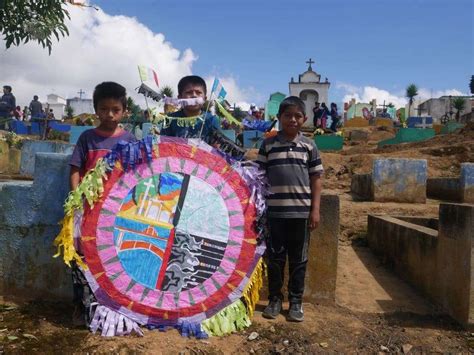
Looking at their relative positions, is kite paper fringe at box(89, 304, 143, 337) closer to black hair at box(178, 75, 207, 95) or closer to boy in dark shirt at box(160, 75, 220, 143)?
boy in dark shirt at box(160, 75, 220, 143)

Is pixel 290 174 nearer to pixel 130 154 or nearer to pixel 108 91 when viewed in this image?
pixel 130 154

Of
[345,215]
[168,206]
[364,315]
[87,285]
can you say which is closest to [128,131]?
[168,206]

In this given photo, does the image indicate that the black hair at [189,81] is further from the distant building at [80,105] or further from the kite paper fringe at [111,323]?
the distant building at [80,105]

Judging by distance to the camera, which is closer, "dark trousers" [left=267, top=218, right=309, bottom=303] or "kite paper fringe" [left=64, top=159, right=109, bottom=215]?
"kite paper fringe" [left=64, top=159, right=109, bottom=215]

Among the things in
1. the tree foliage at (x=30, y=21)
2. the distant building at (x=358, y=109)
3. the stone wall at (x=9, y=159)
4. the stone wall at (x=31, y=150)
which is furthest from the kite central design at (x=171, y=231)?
the distant building at (x=358, y=109)

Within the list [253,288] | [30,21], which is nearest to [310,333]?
[253,288]

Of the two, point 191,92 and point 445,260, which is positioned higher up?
point 191,92

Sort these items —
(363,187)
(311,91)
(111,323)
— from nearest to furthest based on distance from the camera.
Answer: (111,323) → (363,187) → (311,91)

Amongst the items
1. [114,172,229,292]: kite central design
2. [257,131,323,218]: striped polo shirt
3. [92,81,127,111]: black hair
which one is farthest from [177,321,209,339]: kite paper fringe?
[92,81,127,111]: black hair

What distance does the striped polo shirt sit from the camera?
10.2 ft

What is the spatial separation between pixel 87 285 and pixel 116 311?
0.83 ft

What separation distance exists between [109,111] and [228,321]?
5.40 feet

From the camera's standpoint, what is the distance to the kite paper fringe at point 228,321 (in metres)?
2.82

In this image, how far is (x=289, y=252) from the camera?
10.5 feet
